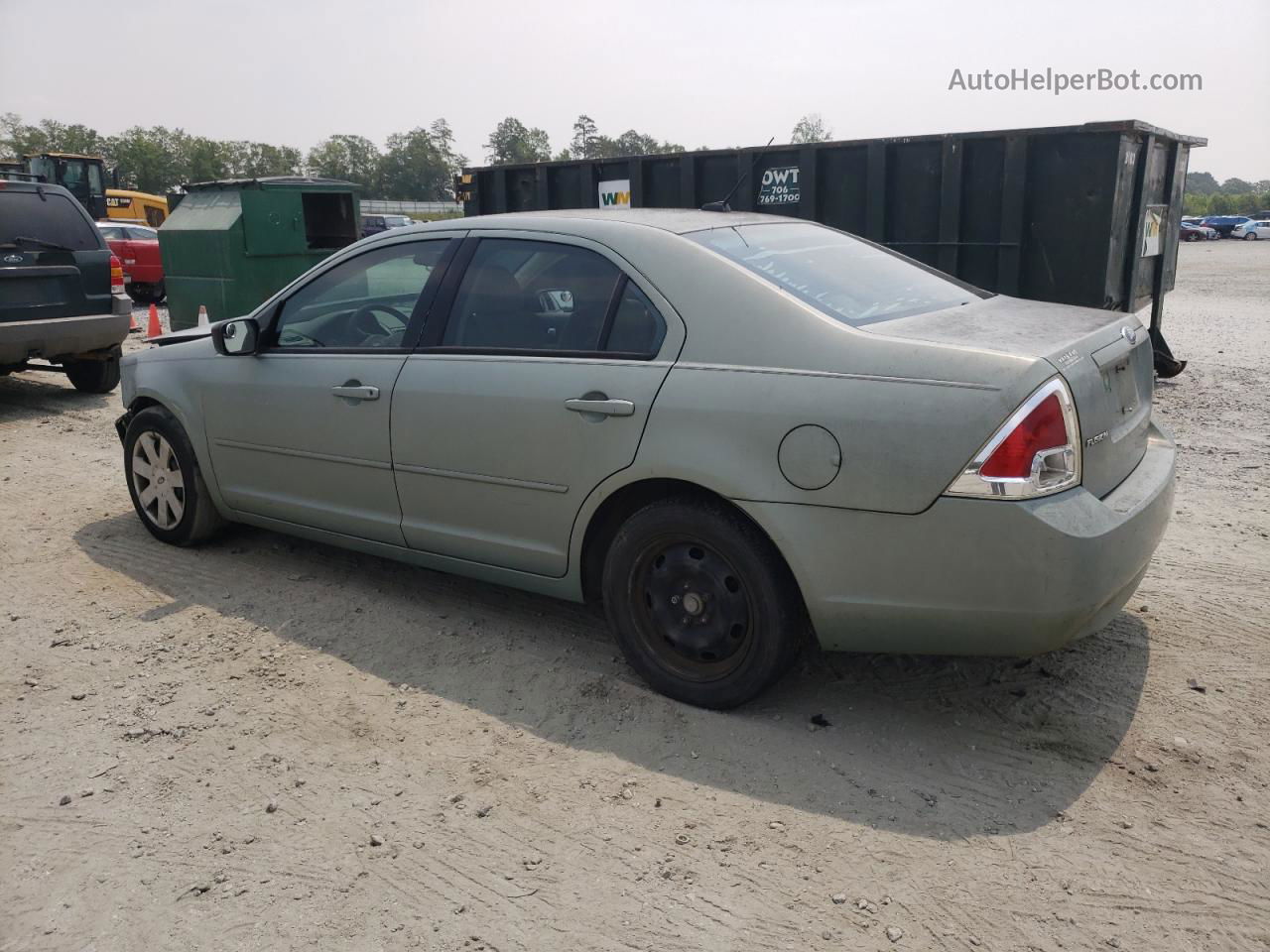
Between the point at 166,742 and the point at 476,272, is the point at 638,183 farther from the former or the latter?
the point at 166,742

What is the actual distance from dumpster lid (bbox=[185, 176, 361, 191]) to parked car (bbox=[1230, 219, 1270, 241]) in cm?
5985

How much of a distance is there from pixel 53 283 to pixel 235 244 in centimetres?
256

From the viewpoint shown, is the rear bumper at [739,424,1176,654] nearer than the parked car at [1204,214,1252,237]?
Yes

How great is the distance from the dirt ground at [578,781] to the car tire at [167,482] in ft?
1.70

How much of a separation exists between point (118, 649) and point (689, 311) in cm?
270

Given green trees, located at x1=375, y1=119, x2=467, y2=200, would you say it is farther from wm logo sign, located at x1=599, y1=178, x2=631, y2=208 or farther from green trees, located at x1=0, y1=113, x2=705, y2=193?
wm logo sign, located at x1=599, y1=178, x2=631, y2=208

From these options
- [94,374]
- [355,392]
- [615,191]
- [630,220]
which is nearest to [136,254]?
[94,374]

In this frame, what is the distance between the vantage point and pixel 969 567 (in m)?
3.11

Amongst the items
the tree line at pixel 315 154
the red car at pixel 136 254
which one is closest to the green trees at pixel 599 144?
the tree line at pixel 315 154

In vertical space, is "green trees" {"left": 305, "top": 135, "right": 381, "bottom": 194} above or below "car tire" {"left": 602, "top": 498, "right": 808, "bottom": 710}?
above

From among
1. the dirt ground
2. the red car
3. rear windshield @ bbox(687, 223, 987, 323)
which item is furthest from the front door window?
the red car

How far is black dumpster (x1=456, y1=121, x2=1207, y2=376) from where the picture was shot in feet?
28.6

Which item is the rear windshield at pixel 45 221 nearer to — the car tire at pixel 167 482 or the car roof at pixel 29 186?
the car roof at pixel 29 186

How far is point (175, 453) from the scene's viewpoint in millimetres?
5391
